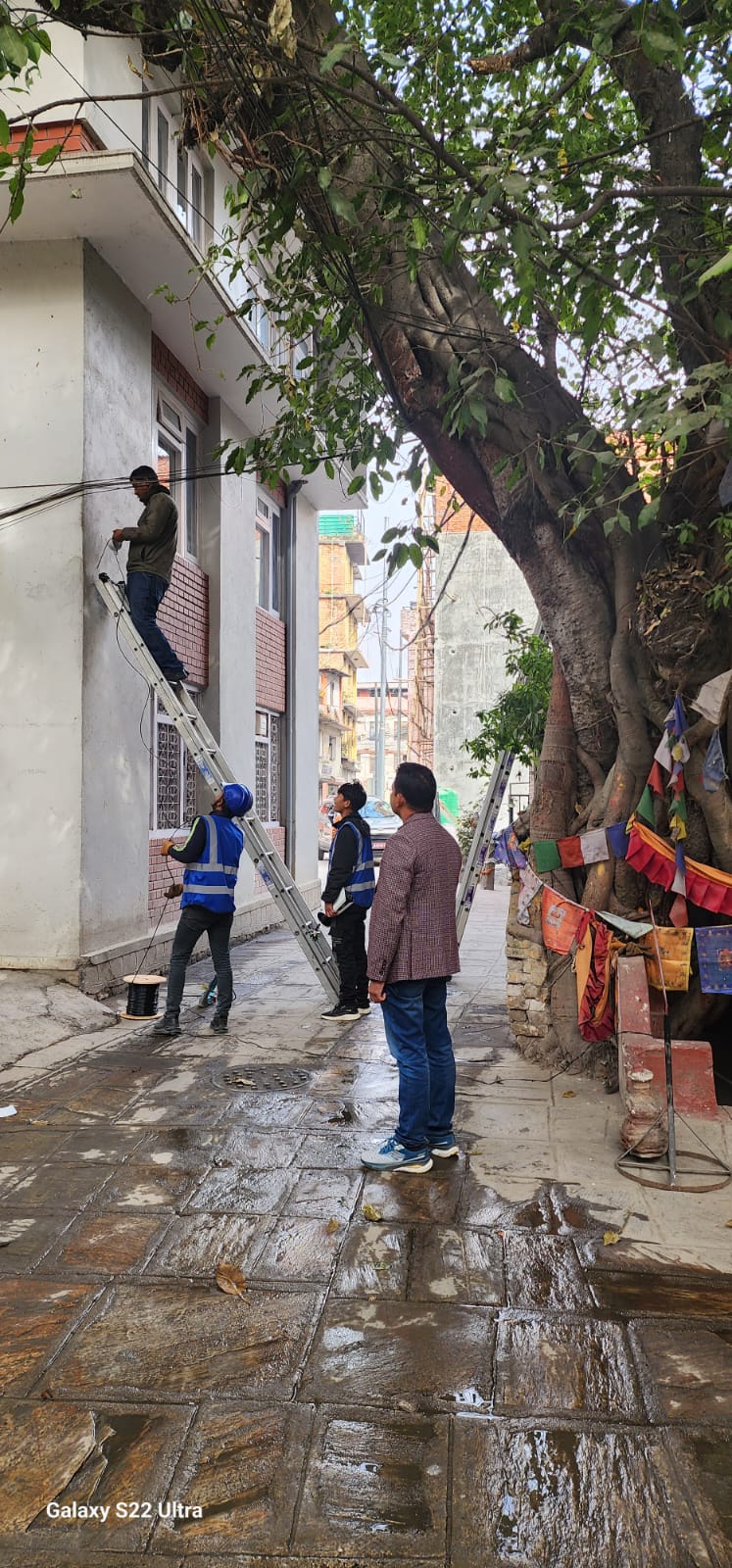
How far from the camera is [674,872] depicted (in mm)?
5754

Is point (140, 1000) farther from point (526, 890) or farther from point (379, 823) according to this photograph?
point (379, 823)

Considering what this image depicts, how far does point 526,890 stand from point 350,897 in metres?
1.84

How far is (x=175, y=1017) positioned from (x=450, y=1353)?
4.68 metres

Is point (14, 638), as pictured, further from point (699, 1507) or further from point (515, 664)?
point (699, 1507)

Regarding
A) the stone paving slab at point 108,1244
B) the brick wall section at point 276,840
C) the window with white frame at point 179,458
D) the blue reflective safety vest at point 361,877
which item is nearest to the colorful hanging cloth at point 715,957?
the blue reflective safety vest at point 361,877

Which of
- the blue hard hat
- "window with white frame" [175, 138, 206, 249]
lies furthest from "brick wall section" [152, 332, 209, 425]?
the blue hard hat

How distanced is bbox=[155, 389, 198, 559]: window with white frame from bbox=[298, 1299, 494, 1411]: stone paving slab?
30.4 ft

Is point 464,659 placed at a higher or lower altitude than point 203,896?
higher

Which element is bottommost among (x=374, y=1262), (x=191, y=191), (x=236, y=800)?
(x=374, y=1262)

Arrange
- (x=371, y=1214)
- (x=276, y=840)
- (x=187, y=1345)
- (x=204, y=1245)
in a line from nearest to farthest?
(x=187, y=1345) < (x=204, y=1245) < (x=371, y=1214) < (x=276, y=840)

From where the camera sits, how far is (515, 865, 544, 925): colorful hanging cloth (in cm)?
653

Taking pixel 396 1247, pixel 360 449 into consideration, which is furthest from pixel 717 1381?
pixel 360 449

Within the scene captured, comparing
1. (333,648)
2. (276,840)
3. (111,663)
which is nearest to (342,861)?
(111,663)

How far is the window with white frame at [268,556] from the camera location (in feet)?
49.1
